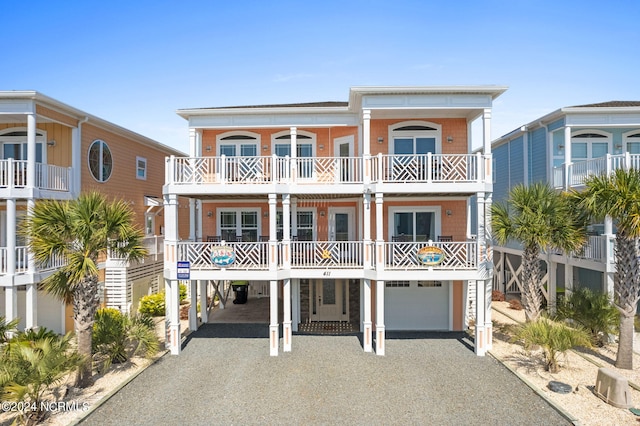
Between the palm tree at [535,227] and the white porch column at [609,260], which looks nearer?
the palm tree at [535,227]

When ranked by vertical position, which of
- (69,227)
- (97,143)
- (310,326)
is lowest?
(310,326)

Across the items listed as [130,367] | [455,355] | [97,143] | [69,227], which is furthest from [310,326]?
[97,143]

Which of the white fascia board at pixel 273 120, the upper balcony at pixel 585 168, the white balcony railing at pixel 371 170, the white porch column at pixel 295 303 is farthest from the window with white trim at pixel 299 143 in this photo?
the upper balcony at pixel 585 168

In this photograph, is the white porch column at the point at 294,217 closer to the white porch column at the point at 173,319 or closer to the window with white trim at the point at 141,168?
the white porch column at the point at 173,319

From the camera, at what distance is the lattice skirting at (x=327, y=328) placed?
567 inches

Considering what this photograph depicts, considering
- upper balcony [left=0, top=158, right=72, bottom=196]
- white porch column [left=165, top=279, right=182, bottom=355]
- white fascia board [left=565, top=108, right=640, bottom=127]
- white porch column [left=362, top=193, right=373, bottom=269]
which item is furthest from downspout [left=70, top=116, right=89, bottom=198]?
white fascia board [left=565, top=108, right=640, bottom=127]

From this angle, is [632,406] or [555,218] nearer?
[632,406]

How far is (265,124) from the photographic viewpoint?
1452 centimetres

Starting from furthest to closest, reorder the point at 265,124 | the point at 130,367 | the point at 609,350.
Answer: the point at 265,124, the point at 609,350, the point at 130,367

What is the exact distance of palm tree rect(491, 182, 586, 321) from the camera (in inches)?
447

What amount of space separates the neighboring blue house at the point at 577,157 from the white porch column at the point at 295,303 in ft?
34.9

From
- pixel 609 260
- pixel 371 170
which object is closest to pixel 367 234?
pixel 371 170

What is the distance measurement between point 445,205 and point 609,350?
700 cm

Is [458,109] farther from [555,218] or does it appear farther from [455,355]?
[455,355]
